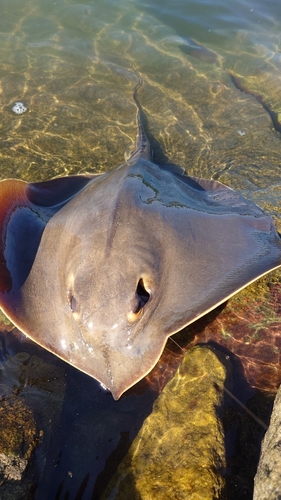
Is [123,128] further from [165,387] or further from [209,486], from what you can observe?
[209,486]

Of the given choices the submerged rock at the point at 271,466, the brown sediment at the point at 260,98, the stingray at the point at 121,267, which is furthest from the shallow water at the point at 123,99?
the submerged rock at the point at 271,466

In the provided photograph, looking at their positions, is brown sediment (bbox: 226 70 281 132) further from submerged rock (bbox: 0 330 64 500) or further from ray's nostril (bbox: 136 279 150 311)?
submerged rock (bbox: 0 330 64 500)

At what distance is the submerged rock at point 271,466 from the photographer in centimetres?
255

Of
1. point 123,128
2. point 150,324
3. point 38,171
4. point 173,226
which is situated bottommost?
point 38,171

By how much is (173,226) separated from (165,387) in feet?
5.92

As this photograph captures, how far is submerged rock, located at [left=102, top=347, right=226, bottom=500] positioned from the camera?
3061 millimetres

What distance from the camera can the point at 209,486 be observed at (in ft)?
9.70

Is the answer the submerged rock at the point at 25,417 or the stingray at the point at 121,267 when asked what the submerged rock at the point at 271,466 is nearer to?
the stingray at the point at 121,267

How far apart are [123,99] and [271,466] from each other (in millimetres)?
8333

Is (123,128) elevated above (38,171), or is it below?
above

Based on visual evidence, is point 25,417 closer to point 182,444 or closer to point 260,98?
point 182,444

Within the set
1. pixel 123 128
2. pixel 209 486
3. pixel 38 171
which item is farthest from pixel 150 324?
pixel 123 128

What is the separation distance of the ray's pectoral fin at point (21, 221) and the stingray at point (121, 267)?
16 mm

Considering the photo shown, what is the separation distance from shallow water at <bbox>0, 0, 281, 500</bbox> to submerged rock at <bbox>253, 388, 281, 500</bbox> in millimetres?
1401
